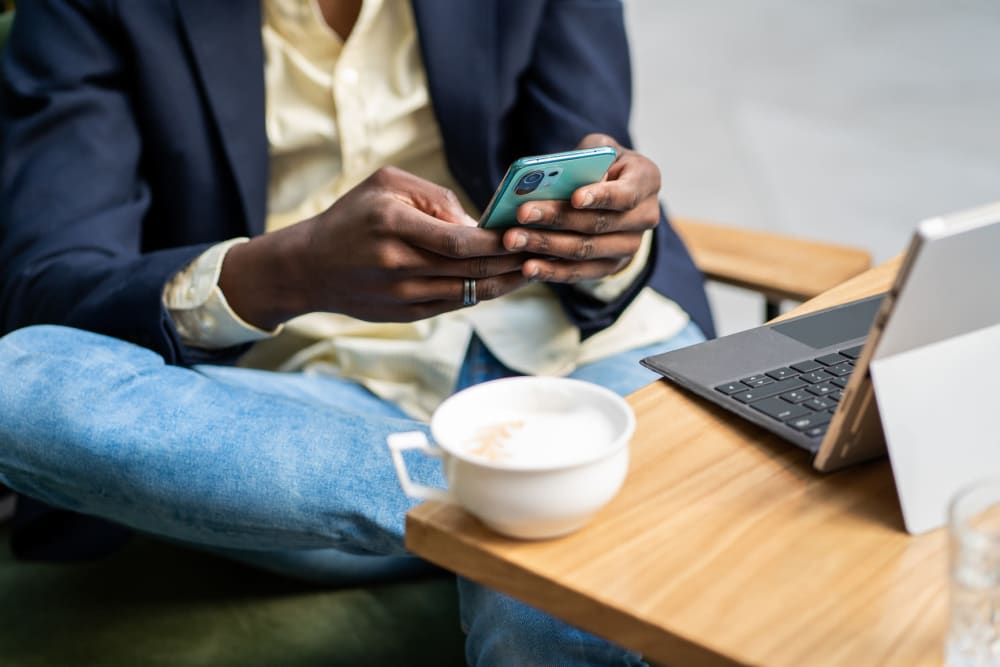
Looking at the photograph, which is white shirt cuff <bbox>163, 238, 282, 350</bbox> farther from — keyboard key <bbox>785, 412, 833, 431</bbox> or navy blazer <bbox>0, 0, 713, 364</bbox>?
keyboard key <bbox>785, 412, 833, 431</bbox>

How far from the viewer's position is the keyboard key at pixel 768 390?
0.68 m

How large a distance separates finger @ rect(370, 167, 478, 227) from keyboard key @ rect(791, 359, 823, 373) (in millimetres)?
290

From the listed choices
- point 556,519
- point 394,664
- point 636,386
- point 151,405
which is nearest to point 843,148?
point 636,386

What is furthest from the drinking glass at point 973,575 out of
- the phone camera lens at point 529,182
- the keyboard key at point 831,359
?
the phone camera lens at point 529,182

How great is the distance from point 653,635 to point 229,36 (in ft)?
3.07

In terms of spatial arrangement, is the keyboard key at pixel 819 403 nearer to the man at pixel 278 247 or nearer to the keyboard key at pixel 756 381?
the keyboard key at pixel 756 381

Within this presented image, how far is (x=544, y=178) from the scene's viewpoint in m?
0.76

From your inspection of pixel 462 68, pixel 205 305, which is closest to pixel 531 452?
pixel 205 305

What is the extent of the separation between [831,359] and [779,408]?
90 mm

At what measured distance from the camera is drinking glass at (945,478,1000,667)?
463mm

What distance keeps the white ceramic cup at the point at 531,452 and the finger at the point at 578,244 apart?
0.26 metres

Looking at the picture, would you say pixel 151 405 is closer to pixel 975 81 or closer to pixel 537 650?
pixel 537 650

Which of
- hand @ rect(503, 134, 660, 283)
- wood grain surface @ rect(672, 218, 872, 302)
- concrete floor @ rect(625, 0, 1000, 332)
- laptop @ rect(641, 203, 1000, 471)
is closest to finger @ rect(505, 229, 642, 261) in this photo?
hand @ rect(503, 134, 660, 283)

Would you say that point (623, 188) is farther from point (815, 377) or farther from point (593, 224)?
point (815, 377)
